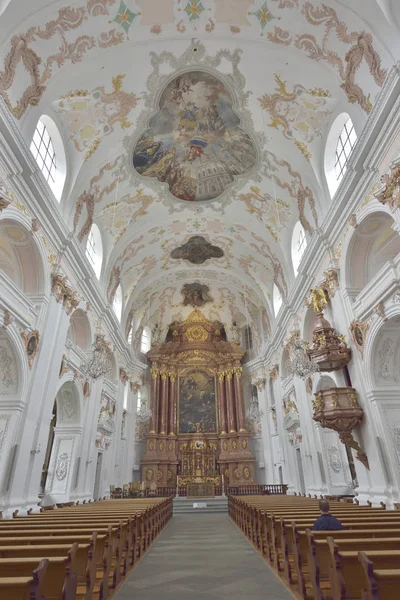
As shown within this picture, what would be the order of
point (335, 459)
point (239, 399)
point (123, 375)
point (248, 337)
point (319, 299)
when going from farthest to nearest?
point (248, 337), point (239, 399), point (123, 375), point (335, 459), point (319, 299)

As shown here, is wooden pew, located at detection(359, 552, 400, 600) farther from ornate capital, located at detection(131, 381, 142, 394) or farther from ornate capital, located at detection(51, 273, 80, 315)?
ornate capital, located at detection(131, 381, 142, 394)

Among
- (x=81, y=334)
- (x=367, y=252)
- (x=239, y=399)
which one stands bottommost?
(x=239, y=399)

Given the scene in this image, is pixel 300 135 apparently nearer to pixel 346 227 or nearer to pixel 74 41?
pixel 346 227

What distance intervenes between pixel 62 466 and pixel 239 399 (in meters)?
13.8

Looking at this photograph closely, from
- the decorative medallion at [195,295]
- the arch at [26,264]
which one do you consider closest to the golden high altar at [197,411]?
the decorative medallion at [195,295]

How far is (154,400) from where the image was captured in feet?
84.4

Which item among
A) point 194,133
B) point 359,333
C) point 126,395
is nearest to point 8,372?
point 359,333

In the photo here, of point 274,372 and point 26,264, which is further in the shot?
point 274,372

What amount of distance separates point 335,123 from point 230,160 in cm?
464

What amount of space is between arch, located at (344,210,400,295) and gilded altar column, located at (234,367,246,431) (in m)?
15.5

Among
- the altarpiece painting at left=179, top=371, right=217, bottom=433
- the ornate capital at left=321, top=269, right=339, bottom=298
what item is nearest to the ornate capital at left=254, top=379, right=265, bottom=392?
the altarpiece painting at left=179, top=371, right=217, bottom=433

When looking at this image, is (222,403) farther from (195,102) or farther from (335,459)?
(195,102)

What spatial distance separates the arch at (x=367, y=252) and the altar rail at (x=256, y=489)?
41.8 ft

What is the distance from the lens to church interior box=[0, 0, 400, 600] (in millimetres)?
5807
